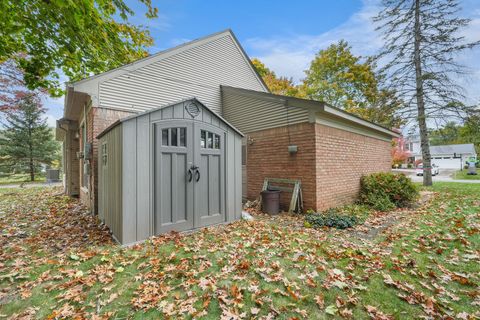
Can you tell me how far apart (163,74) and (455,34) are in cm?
1620

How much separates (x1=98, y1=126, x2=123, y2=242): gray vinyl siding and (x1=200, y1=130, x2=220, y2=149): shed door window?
5.52ft

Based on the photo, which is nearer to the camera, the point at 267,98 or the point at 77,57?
the point at 77,57

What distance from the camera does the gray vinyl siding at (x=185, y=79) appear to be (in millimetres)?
7062

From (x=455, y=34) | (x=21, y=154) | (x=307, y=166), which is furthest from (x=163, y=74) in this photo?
(x=21, y=154)

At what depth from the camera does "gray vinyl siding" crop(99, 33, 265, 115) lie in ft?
23.2

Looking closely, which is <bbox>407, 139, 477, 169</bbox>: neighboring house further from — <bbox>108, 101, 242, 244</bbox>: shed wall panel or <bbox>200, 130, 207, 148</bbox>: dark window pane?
<bbox>108, 101, 242, 244</bbox>: shed wall panel

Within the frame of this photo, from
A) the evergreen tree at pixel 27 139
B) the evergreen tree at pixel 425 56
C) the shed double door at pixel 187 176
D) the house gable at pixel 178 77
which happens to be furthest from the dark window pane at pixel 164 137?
the evergreen tree at pixel 27 139

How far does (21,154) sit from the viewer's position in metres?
20.1

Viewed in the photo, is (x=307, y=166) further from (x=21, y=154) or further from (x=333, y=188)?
(x=21, y=154)

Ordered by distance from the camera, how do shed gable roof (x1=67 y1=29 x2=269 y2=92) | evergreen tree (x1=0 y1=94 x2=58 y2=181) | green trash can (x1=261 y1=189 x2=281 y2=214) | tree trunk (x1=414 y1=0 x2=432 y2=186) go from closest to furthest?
shed gable roof (x1=67 y1=29 x2=269 y2=92)
green trash can (x1=261 y1=189 x2=281 y2=214)
tree trunk (x1=414 y1=0 x2=432 y2=186)
evergreen tree (x1=0 y1=94 x2=58 y2=181)

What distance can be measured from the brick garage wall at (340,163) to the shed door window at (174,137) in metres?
3.96

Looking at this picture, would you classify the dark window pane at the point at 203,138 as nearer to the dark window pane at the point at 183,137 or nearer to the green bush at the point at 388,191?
the dark window pane at the point at 183,137

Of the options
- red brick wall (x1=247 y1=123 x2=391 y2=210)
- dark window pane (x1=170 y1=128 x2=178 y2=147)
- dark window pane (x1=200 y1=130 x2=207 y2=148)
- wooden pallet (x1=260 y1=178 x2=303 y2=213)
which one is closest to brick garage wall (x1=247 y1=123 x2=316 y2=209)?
red brick wall (x1=247 y1=123 x2=391 y2=210)

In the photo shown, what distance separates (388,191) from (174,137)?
794 cm
